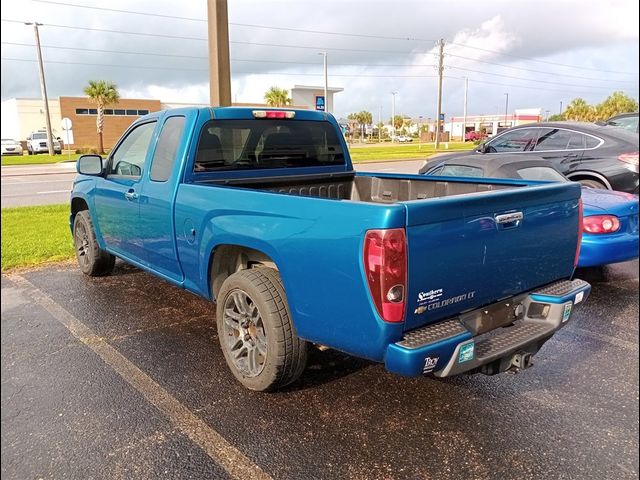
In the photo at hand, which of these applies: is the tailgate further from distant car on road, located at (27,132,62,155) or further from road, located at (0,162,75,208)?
distant car on road, located at (27,132,62,155)

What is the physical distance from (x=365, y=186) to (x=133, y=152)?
7.39 ft

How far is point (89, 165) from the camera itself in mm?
5164

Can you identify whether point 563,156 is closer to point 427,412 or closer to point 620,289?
point 620,289

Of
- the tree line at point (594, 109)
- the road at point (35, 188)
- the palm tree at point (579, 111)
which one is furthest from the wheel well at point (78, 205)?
the palm tree at point (579, 111)

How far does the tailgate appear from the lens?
254 centimetres

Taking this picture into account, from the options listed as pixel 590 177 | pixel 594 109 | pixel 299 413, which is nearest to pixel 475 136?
pixel 594 109

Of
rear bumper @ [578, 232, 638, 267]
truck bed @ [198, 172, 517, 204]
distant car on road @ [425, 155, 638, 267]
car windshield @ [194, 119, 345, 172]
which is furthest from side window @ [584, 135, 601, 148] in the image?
car windshield @ [194, 119, 345, 172]

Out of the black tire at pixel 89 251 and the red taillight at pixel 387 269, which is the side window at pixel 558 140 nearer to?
the black tire at pixel 89 251

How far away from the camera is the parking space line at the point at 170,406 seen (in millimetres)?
2674

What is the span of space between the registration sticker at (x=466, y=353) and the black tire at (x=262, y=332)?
97 centimetres

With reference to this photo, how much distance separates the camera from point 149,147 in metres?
4.57

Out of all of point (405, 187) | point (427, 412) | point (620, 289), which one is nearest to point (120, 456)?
point (427, 412)

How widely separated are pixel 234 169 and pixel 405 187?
1.54 metres

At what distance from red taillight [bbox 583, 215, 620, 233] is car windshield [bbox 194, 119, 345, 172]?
2503 mm
